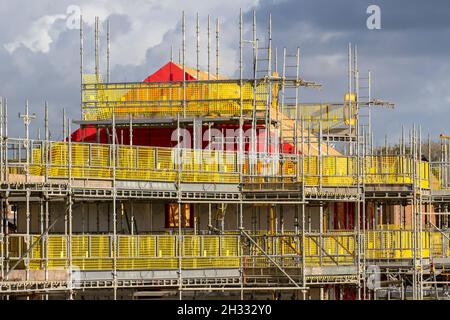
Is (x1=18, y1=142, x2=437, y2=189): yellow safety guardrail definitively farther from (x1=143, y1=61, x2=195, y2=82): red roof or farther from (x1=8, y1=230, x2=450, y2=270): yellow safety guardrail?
(x1=143, y1=61, x2=195, y2=82): red roof

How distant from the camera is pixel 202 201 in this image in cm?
6056

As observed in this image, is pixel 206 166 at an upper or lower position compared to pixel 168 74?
lower

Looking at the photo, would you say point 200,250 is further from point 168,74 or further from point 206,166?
point 168,74

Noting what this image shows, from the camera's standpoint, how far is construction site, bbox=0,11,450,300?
56969 millimetres

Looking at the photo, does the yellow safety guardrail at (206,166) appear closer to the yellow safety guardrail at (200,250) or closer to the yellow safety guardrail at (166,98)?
the yellow safety guardrail at (200,250)

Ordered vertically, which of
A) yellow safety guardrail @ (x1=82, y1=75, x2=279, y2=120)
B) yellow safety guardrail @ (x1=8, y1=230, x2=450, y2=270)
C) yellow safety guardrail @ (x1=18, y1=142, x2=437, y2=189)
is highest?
yellow safety guardrail @ (x1=82, y1=75, x2=279, y2=120)

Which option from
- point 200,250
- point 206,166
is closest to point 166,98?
point 206,166

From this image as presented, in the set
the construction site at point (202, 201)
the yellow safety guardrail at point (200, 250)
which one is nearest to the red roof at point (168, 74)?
the construction site at point (202, 201)

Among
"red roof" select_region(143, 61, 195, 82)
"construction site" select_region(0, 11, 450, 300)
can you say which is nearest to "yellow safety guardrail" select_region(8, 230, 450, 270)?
"construction site" select_region(0, 11, 450, 300)

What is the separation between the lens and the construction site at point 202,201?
57.0 meters
